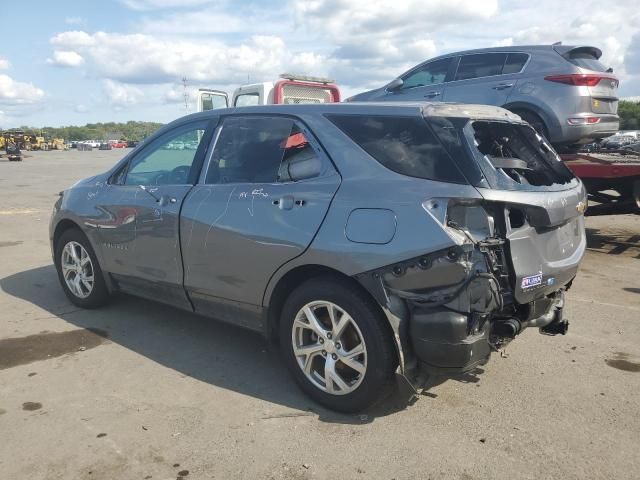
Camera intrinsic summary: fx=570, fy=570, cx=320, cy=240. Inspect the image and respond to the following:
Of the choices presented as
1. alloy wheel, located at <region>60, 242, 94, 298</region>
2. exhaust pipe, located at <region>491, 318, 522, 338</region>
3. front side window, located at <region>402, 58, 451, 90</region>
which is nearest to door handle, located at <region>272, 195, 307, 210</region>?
exhaust pipe, located at <region>491, 318, 522, 338</region>

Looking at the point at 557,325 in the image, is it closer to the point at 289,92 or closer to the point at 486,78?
the point at 486,78

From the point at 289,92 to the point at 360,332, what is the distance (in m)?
8.96

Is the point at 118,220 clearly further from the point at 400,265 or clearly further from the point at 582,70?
the point at 582,70

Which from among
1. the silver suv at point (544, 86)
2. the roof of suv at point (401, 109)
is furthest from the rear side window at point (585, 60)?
the roof of suv at point (401, 109)

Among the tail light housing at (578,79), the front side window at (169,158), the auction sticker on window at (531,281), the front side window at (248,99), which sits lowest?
the auction sticker on window at (531,281)

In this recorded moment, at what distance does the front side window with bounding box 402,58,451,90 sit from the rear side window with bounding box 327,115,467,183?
548 centimetres

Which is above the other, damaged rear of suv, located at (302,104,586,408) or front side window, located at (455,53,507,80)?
front side window, located at (455,53,507,80)

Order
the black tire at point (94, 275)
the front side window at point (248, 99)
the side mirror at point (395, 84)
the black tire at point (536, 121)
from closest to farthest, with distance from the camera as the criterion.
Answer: the black tire at point (94, 275) → the black tire at point (536, 121) → the side mirror at point (395, 84) → the front side window at point (248, 99)

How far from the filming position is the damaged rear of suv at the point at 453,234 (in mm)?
2961

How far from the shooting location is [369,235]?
124 inches

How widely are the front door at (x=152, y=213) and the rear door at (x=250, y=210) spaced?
0.17 m

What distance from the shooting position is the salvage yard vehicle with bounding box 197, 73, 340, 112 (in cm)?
1113

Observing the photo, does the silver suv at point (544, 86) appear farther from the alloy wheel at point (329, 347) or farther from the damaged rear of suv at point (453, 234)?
the alloy wheel at point (329, 347)

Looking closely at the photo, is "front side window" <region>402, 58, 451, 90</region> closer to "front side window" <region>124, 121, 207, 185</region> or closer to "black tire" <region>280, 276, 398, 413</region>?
"front side window" <region>124, 121, 207, 185</region>
